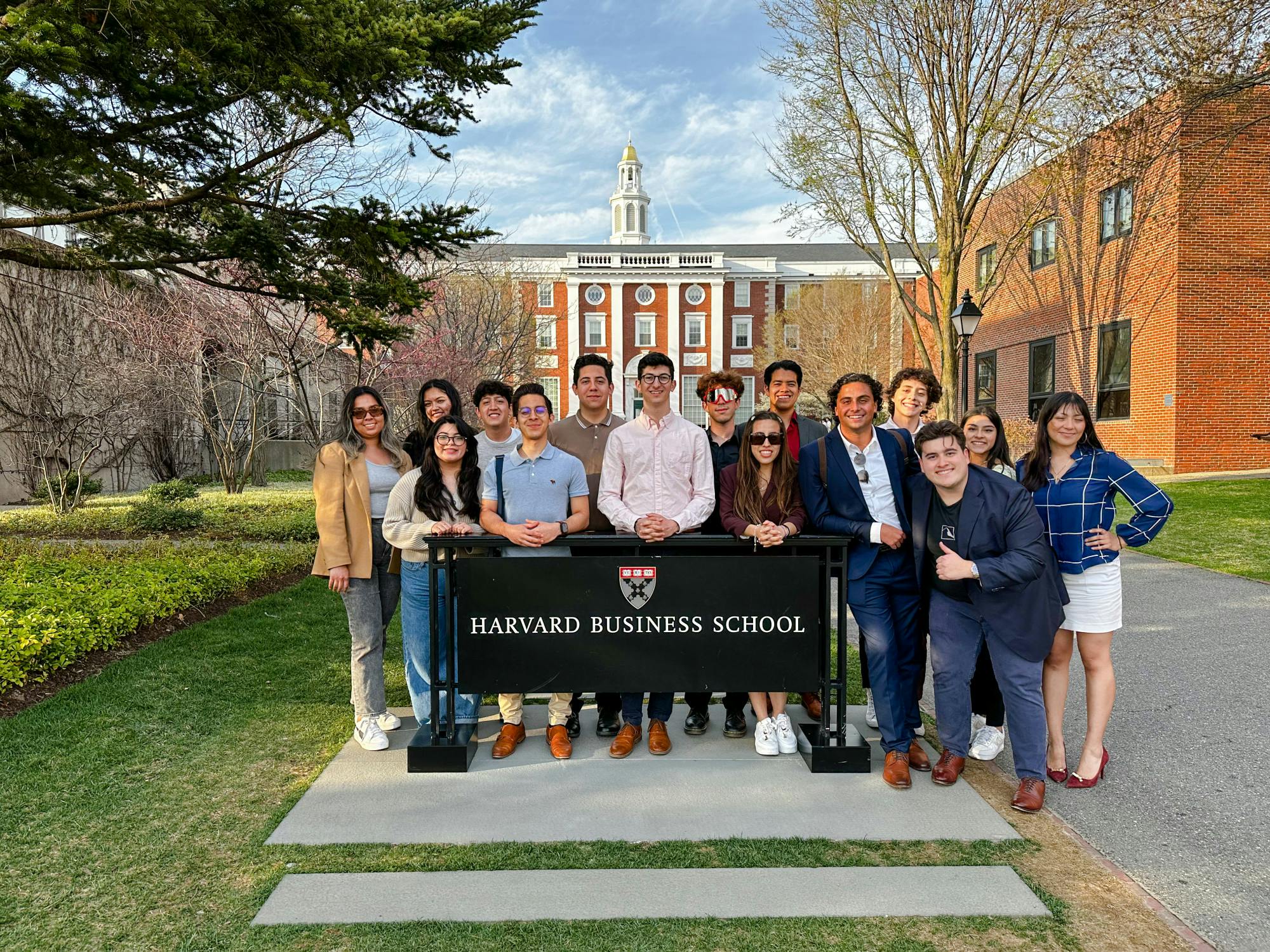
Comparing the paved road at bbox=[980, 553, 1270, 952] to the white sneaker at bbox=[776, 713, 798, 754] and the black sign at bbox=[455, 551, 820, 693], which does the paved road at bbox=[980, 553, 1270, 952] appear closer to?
the white sneaker at bbox=[776, 713, 798, 754]

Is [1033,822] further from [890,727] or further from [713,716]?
[713,716]

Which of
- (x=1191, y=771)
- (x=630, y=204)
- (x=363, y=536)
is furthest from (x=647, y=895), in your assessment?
(x=630, y=204)

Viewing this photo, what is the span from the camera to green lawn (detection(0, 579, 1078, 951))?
8.78 ft

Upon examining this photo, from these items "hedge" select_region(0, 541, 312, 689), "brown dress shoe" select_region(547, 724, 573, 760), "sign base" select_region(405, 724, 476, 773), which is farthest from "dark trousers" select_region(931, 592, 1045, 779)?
"hedge" select_region(0, 541, 312, 689)

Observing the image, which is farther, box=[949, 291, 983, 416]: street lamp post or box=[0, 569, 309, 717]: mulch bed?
box=[949, 291, 983, 416]: street lamp post

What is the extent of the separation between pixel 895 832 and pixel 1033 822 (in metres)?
0.69

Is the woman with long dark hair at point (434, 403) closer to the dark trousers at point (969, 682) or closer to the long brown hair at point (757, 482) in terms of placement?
the long brown hair at point (757, 482)

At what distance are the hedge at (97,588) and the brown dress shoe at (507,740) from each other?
328cm

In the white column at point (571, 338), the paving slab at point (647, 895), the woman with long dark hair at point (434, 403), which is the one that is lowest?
the paving slab at point (647, 895)

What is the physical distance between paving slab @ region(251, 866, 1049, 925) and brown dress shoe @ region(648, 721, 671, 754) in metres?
1.24

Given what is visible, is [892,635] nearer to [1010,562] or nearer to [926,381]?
[1010,562]

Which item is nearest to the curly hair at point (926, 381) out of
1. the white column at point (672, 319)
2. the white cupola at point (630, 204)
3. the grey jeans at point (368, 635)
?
the grey jeans at point (368, 635)

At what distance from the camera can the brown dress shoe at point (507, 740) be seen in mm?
4277

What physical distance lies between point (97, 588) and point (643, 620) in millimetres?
5605
